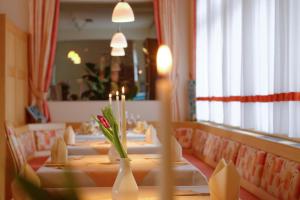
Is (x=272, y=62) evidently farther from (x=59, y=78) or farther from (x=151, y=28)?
(x=59, y=78)

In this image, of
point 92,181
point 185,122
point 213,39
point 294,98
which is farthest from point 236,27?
point 92,181

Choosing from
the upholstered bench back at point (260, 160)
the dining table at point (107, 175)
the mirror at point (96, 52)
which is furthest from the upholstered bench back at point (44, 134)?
the dining table at point (107, 175)

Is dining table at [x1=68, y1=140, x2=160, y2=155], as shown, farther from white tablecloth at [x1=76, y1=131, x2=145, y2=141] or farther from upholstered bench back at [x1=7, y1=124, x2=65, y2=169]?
upholstered bench back at [x1=7, y1=124, x2=65, y2=169]

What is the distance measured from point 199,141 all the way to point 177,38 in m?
2.10

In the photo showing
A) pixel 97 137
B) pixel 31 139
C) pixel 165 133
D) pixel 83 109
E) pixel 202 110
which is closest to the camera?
pixel 165 133

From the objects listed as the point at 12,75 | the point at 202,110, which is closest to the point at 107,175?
the point at 12,75

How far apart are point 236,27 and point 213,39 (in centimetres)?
118

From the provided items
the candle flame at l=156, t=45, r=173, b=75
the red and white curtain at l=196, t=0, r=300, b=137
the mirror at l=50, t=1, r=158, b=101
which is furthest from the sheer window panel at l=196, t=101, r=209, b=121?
the candle flame at l=156, t=45, r=173, b=75

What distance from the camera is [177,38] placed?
7.66 meters

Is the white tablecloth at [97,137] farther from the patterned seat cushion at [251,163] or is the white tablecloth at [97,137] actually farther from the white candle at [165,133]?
the white candle at [165,133]

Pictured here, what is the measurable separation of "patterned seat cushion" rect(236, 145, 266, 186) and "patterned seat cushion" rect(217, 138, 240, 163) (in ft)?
0.41

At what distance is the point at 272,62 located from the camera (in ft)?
13.3

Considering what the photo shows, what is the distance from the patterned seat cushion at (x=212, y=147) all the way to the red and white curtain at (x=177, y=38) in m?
1.83

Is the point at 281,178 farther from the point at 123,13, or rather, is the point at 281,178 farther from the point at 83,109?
the point at 83,109
